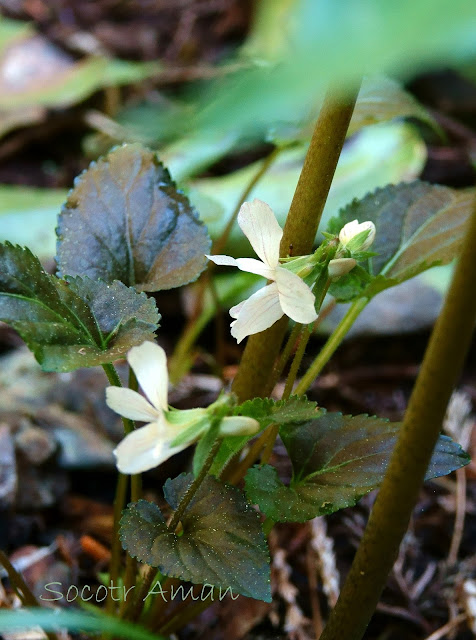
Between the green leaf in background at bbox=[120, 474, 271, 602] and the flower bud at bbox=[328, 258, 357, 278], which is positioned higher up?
the flower bud at bbox=[328, 258, 357, 278]

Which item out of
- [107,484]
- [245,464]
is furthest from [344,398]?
[245,464]

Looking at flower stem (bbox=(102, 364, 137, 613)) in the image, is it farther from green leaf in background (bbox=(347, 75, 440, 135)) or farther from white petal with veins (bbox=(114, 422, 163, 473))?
green leaf in background (bbox=(347, 75, 440, 135))

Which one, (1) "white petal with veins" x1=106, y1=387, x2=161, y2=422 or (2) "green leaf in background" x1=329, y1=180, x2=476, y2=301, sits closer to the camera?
(1) "white petal with veins" x1=106, y1=387, x2=161, y2=422

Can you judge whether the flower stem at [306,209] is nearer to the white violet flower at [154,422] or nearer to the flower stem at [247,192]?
the white violet flower at [154,422]

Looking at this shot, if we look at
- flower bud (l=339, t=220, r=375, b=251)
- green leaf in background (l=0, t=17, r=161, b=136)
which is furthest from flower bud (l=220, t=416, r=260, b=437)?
green leaf in background (l=0, t=17, r=161, b=136)

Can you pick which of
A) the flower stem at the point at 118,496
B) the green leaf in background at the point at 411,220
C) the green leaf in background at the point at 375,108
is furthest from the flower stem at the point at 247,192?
the flower stem at the point at 118,496

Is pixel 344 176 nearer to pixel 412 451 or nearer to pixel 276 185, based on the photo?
pixel 276 185

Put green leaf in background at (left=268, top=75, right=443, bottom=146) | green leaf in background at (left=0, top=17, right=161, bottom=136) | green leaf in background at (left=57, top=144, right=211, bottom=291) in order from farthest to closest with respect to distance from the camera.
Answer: green leaf in background at (left=0, top=17, right=161, bottom=136) → green leaf in background at (left=268, top=75, right=443, bottom=146) → green leaf in background at (left=57, top=144, right=211, bottom=291)

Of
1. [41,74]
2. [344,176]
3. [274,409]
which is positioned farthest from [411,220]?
[41,74]
